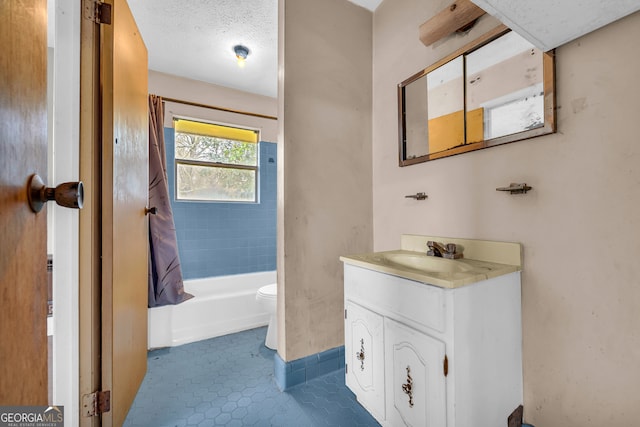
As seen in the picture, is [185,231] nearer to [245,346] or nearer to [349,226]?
[245,346]

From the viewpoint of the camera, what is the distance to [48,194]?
554 millimetres

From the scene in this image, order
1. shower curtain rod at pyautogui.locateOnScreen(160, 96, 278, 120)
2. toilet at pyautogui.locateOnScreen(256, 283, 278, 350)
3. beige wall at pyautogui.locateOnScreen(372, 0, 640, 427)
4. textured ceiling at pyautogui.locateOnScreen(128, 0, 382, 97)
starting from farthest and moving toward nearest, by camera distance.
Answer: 1. shower curtain rod at pyautogui.locateOnScreen(160, 96, 278, 120)
2. toilet at pyautogui.locateOnScreen(256, 283, 278, 350)
3. textured ceiling at pyautogui.locateOnScreen(128, 0, 382, 97)
4. beige wall at pyautogui.locateOnScreen(372, 0, 640, 427)

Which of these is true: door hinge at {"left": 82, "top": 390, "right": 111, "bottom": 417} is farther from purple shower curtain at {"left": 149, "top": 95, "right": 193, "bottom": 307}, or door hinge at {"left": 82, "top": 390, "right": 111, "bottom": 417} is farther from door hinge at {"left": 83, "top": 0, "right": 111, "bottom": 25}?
door hinge at {"left": 83, "top": 0, "right": 111, "bottom": 25}

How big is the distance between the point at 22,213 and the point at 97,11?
1.14 meters

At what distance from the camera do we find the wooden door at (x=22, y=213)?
17.3 inches

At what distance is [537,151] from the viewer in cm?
107

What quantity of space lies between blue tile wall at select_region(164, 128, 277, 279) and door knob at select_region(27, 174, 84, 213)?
2.24 m

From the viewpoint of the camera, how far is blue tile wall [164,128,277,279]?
108 inches

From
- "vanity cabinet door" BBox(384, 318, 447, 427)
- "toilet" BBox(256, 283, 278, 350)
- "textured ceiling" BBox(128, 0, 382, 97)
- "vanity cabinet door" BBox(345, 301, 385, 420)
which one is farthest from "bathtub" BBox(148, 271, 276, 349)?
"textured ceiling" BBox(128, 0, 382, 97)

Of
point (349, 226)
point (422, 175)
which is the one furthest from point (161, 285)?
point (422, 175)

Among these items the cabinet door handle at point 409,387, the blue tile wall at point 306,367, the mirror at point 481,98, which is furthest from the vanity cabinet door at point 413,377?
the mirror at point 481,98

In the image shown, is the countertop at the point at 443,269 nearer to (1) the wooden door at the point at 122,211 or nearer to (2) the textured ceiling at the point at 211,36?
(1) the wooden door at the point at 122,211

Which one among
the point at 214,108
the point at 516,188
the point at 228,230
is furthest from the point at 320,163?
the point at 214,108

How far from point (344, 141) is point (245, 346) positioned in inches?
68.0
